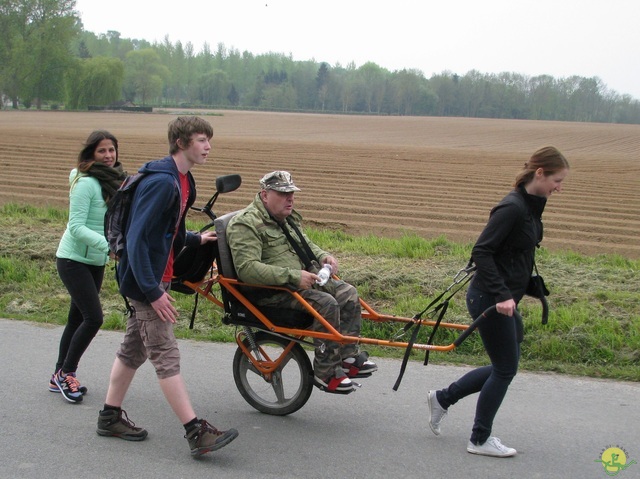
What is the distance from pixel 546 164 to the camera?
13.4 ft

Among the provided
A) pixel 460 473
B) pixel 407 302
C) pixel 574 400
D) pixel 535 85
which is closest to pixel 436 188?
pixel 407 302

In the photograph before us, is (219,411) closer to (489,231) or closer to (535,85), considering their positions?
(489,231)

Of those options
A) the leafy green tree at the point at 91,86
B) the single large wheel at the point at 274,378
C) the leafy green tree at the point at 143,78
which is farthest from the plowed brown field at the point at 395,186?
the leafy green tree at the point at 143,78

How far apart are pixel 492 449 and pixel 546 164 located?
1660 mm

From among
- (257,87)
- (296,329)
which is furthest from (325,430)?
(257,87)

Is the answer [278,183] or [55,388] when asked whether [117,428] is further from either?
[278,183]

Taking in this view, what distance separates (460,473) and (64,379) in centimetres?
278

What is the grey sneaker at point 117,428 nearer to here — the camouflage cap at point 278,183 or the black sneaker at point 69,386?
the black sneaker at point 69,386

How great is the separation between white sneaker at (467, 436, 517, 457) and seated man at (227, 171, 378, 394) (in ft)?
2.59

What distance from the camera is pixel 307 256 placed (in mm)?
4973

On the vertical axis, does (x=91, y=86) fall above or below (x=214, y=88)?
below

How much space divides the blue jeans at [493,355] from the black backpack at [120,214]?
2007 millimetres

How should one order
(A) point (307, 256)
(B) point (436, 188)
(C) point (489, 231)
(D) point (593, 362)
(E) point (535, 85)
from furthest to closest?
(E) point (535, 85) < (B) point (436, 188) < (D) point (593, 362) < (A) point (307, 256) < (C) point (489, 231)

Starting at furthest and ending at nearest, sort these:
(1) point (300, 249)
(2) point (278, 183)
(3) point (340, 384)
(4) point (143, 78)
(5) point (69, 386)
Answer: (4) point (143, 78) → (5) point (69, 386) → (1) point (300, 249) → (2) point (278, 183) → (3) point (340, 384)
